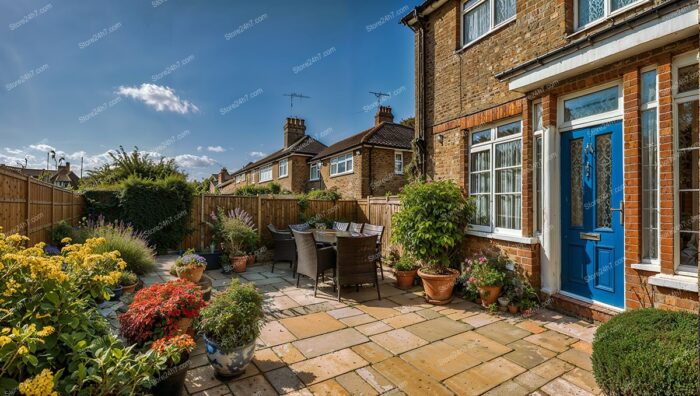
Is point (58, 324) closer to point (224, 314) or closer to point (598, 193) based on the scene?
point (224, 314)

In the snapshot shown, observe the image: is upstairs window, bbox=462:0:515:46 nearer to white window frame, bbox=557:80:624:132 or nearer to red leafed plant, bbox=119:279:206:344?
white window frame, bbox=557:80:624:132

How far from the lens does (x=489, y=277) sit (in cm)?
485

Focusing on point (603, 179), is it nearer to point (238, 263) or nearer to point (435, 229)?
point (435, 229)

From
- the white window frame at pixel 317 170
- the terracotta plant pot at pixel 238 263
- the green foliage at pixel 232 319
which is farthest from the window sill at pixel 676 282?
the white window frame at pixel 317 170

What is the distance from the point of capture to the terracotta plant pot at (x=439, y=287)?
5191 millimetres

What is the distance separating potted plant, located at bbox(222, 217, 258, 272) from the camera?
7.52m

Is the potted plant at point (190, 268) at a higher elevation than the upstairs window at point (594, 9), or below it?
below

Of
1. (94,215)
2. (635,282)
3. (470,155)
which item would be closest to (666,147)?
(635,282)

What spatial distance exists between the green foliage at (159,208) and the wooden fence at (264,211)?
0.27 metres

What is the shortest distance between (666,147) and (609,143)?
2.21ft

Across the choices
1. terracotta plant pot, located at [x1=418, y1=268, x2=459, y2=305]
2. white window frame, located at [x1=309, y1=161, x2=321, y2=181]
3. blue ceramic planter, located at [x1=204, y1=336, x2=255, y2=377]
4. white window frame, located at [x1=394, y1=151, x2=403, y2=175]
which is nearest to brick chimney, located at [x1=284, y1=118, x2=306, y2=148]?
white window frame, located at [x1=309, y1=161, x2=321, y2=181]

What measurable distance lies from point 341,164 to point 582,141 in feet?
45.3

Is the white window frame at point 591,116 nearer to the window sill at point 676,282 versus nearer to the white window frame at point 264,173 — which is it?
the window sill at point 676,282

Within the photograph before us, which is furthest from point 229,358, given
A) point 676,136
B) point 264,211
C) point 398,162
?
point 398,162
